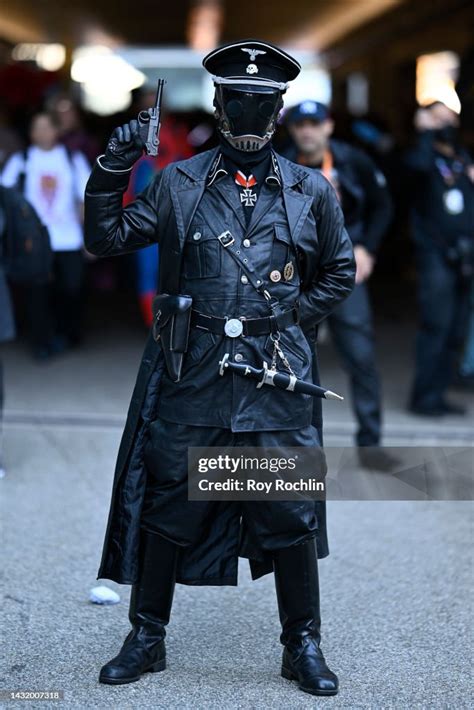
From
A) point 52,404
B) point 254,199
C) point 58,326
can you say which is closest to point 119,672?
point 254,199

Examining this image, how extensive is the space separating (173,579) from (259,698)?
0.46 meters

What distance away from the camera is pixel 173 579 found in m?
3.80

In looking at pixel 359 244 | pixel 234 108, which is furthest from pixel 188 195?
pixel 359 244

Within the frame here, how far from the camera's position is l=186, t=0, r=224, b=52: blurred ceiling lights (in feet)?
45.8

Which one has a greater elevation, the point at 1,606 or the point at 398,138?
the point at 398,138

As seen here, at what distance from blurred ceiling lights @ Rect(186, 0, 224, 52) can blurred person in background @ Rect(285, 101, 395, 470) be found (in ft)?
24.7

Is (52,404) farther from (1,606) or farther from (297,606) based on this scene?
(297,606)

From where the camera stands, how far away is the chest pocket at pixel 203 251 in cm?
360

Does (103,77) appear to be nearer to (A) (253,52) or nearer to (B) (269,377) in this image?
(A) (253,52)

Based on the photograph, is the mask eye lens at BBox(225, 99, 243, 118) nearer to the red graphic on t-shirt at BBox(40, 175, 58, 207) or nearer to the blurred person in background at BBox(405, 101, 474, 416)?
the blurred person in background at BBox(405, 101, 474, 416)

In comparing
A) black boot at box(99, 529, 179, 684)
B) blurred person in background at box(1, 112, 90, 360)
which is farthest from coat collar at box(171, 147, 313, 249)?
blurred person in background at box(1, 112, 90, 360)

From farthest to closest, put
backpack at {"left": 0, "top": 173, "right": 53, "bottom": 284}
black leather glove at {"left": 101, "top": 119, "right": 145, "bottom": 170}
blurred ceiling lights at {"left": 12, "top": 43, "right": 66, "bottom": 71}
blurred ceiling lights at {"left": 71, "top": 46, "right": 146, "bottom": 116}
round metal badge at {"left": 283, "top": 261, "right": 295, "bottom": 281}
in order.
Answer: blurred ceiling lights at {"left": 71, "top": 46, "right": 146, "bottom": 116}, blurred ceiling lights at {"left": 12, "top": 43, "right": 66, "bottom": 71}, backpack at {"left": 0, "top": 173, "right": 53, "bottom": 284}, round metal badge at {"left": 283, "top": 261, "right": 295, "bottom": 281}, black leather glove at {"left": 101, "top": 119, "right": 145, "bottom": 170}

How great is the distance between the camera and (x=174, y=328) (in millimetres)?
3600

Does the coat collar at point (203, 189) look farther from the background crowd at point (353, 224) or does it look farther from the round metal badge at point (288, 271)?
the background crowd at point (353, 224)
